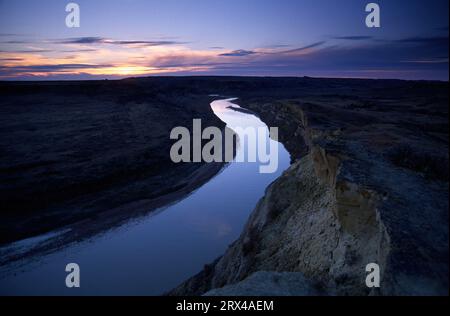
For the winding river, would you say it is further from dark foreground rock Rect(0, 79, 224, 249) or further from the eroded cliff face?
the eroded cliff face

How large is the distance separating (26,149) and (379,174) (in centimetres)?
2912

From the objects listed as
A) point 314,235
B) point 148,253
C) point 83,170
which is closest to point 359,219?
point 314,235

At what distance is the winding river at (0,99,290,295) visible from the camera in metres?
12.8

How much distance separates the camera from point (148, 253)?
15039 millimetres

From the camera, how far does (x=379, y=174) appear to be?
9039 mm

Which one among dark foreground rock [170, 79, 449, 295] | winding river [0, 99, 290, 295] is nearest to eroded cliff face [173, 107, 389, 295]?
dark foreground rock [170, 79, 449, 295]

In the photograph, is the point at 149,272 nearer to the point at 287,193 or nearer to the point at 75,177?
the point at 287,193

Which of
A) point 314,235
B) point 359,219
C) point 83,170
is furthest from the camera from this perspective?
point 83,170

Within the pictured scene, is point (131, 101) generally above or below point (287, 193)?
above

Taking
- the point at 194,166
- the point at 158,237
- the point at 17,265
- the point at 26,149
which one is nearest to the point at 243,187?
the point at 194,166

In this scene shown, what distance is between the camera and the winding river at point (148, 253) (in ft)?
42.0

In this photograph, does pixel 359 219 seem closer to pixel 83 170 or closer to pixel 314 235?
pixel 314 235

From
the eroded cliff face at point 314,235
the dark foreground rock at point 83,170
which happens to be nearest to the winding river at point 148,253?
the dark foreground rock at point 83,170

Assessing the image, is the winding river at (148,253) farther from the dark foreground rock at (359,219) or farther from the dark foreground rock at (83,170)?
the dark foreground rock at (359,219)
